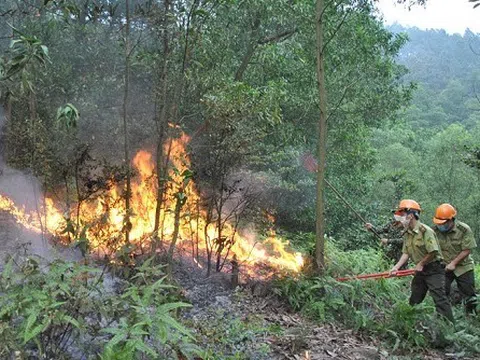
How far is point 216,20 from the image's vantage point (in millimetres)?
9648

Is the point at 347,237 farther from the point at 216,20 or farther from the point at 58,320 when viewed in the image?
the point at 58,320

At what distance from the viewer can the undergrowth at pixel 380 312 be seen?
560 centimetres

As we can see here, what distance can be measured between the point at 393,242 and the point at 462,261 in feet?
10.1

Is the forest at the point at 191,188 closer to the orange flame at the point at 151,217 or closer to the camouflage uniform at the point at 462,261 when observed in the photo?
the orange flame at the point at 151,217

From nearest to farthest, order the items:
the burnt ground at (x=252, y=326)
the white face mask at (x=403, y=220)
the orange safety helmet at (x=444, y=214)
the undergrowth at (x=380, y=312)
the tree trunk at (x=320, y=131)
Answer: the burnt ground at (x=252, y=326), the undergrowth at (x=380, y=312), the white face mask at (x=403, y=220), the tree trunk at (x=320, y=131), the orange safety helmet at (x=444, y=214)

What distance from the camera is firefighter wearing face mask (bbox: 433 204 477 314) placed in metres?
6.96

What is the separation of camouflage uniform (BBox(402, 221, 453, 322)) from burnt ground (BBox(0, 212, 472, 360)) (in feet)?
2.59

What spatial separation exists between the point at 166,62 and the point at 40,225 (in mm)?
3347

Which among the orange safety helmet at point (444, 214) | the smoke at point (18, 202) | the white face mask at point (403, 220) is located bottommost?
the white face mask at point (403, 220)

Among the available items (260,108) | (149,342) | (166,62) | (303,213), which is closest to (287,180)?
(303,213)

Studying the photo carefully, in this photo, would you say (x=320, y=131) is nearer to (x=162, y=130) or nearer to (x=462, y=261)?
(x=162, y=130)

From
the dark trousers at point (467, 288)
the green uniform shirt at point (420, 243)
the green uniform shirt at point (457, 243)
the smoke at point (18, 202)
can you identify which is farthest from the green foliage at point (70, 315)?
the dark trousers at point (467, 288)

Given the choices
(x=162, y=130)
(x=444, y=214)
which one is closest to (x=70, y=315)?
(x=162, y=130)

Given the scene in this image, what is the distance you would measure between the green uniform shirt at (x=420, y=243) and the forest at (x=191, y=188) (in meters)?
0.74
